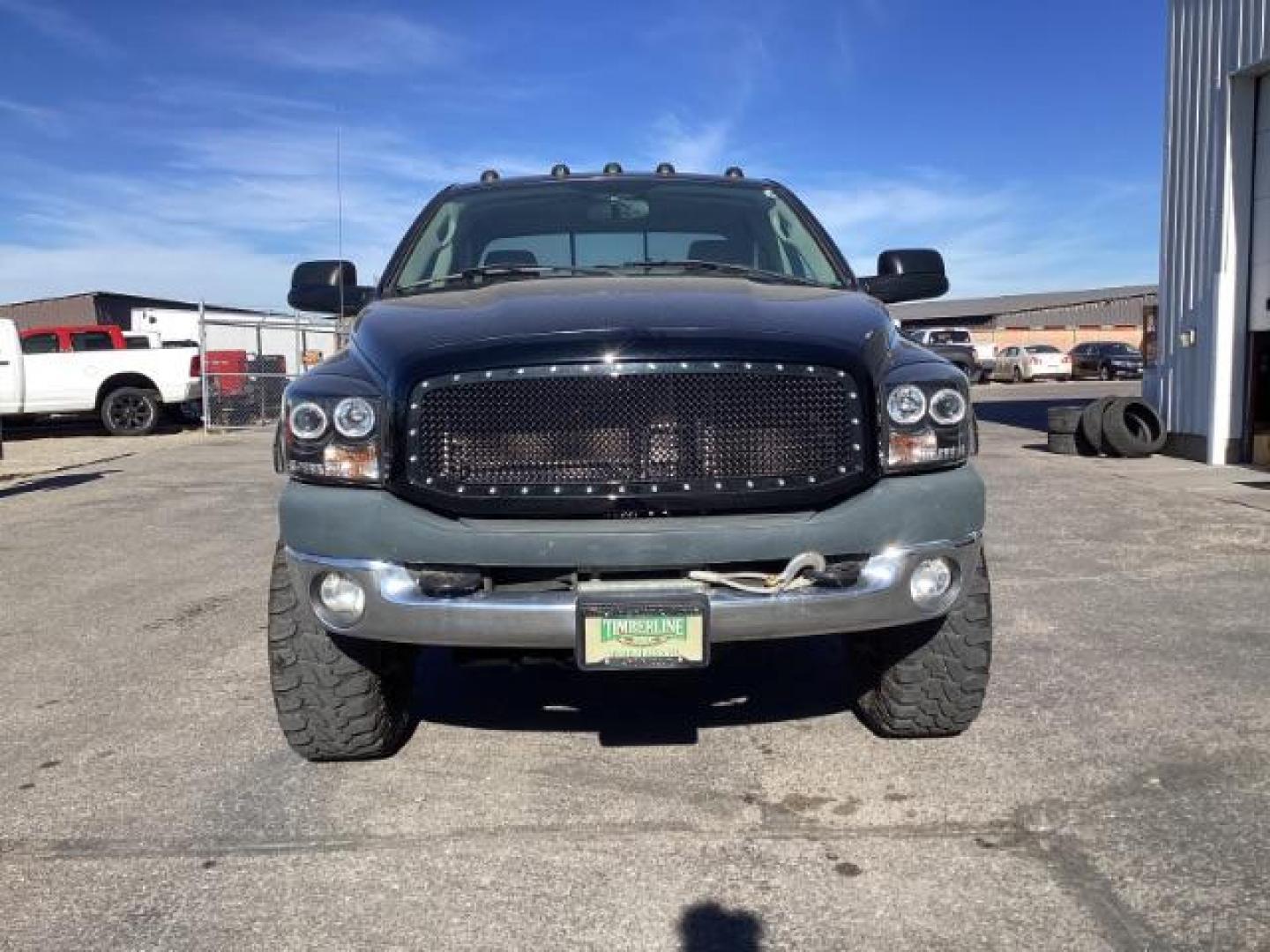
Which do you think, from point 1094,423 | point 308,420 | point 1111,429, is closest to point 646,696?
point 308,420

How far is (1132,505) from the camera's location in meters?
8.86

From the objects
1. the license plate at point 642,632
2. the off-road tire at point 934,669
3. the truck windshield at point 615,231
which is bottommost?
the off-road tire at point 934,669

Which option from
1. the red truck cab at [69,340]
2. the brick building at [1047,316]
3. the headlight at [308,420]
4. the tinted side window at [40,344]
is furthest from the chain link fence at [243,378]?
the brick building at [1047,316]

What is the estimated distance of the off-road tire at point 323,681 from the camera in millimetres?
3291

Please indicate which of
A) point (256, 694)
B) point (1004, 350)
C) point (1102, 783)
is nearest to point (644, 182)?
point (256, 694)

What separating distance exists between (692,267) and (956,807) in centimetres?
213

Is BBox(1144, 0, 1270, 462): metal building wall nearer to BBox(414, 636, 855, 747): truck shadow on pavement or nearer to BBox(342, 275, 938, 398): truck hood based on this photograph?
BBox(414, 636, 855, 747): truck shadow on pavement

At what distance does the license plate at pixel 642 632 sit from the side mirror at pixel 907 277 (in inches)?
92.9

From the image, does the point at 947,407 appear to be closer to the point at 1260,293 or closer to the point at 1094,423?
the point at 1260,293

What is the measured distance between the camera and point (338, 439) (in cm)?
301

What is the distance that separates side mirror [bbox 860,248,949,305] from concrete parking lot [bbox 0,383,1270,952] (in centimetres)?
157

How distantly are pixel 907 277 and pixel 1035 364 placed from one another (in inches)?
1297

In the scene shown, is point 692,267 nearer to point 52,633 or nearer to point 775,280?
point 775,280

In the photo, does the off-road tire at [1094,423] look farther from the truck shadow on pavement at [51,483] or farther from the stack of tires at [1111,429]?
the truck shadow on pavement at [51,483]
